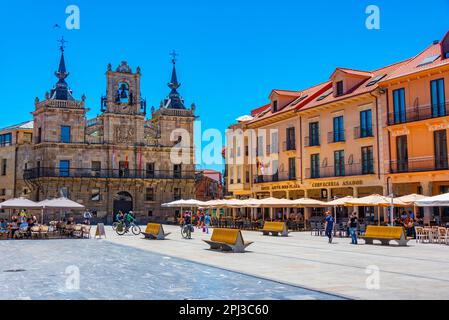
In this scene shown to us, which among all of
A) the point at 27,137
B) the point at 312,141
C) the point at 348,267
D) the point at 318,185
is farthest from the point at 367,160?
the point at 27,137

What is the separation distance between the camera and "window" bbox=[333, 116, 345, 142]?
3706 cm

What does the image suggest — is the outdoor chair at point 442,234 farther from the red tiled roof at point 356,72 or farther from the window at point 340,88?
the red tiled roof at point 356,72

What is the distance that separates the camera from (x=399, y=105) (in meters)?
32.7

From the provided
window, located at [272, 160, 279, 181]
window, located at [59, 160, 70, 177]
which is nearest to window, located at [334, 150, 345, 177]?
window, located at [272, 160, 279, 181]

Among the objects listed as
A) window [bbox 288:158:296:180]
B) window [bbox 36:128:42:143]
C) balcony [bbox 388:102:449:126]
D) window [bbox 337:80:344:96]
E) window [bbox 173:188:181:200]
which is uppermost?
window [bbox 337:80:344:96]

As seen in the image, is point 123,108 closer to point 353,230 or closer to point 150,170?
point 150,170

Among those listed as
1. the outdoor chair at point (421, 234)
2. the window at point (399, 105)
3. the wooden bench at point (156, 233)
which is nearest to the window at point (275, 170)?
the window at point (399, 105)

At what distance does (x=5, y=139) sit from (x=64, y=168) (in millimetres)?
11435

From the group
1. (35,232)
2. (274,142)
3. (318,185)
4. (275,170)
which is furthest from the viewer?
(274,142)

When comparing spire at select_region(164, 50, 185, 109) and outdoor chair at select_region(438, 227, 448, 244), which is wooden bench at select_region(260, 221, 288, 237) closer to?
outdoor chair at select_region(438, 227, 448, 244)

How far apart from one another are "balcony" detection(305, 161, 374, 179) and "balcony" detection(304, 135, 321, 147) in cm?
187

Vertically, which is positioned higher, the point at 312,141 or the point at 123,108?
the point at 123,108

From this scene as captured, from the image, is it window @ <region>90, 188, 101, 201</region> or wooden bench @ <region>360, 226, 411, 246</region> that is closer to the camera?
wooden bench @ <region>360, 226, 411, 246</region>

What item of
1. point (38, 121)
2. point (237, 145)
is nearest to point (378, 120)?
point (237, 145)
